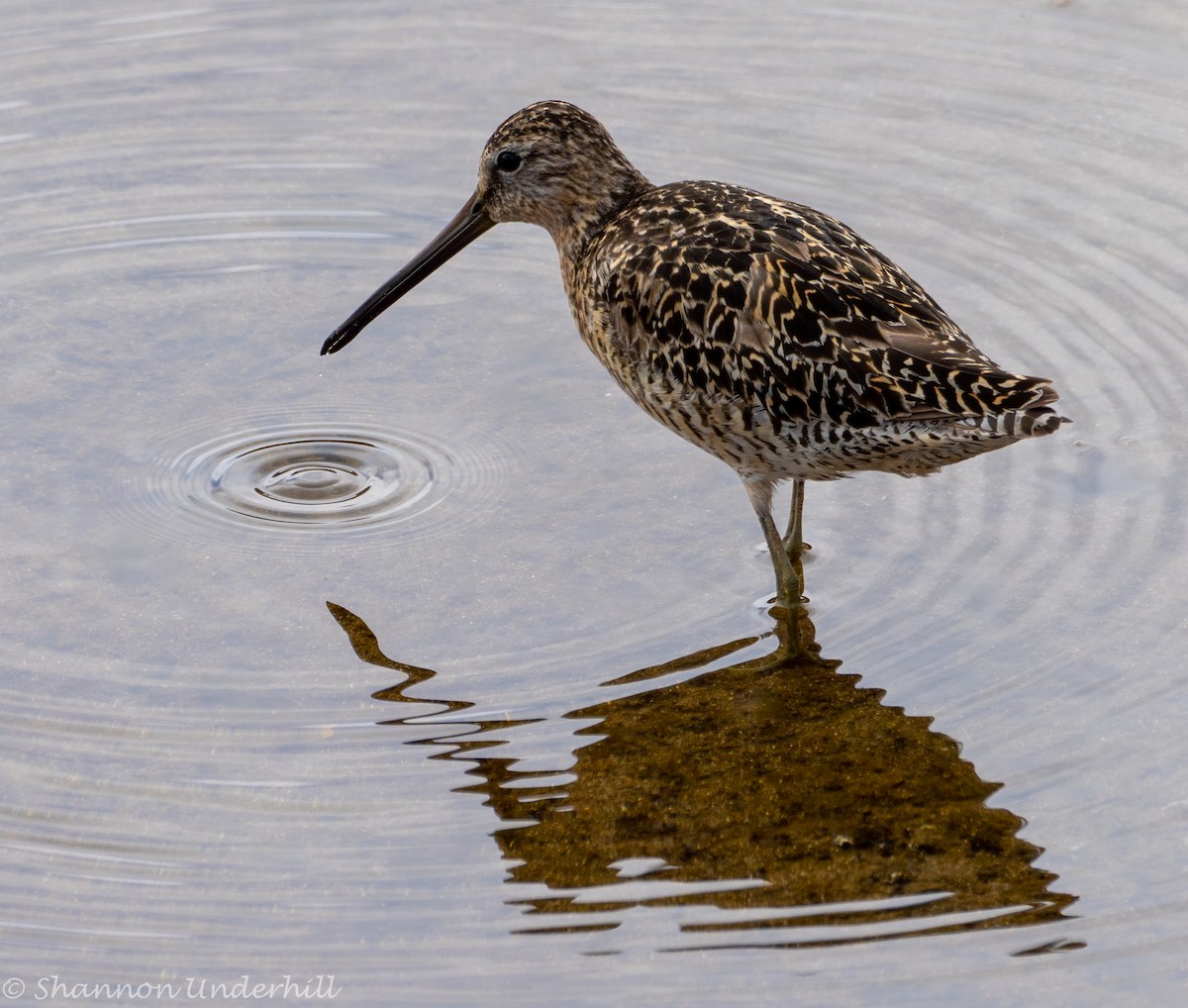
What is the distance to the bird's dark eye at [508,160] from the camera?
7719mm

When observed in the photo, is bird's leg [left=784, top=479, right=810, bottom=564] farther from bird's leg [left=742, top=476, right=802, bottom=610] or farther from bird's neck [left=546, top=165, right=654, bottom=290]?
bird's neck [left=546, top=165, right=654, bottom=290]

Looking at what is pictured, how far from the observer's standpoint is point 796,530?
733 cm

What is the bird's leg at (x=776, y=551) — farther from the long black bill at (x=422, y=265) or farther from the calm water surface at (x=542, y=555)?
the long black bill at (x=422, y=265)

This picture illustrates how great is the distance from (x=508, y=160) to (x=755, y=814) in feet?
10.2

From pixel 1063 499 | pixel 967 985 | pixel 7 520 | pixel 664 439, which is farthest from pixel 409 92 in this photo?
pixel 967 985

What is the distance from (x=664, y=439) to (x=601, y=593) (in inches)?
47.7

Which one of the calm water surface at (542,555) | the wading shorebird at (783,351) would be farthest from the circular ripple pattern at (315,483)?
the wading shorebird at (783,351)

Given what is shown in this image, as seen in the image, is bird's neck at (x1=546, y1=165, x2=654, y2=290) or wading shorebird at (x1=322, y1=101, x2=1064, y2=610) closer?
wading shorebird at (x1=322, y1=101, x2=1064, y2=610)

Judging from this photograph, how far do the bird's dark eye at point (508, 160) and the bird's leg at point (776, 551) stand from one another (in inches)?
70.3

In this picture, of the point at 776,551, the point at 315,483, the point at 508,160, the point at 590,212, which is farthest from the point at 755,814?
the point at 508,160

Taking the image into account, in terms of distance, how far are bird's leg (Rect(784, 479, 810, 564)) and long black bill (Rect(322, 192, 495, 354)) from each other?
5.96 ft

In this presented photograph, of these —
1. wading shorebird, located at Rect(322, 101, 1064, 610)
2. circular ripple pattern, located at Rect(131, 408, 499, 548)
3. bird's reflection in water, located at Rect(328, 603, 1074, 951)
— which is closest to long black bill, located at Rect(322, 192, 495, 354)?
circular ripple pattern, located at Rect(131, 408, 499, 548)

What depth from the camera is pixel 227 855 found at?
5648mm

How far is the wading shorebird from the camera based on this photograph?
629cm
